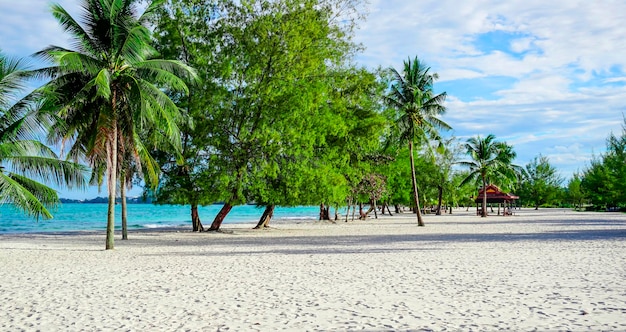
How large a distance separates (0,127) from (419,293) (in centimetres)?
1378

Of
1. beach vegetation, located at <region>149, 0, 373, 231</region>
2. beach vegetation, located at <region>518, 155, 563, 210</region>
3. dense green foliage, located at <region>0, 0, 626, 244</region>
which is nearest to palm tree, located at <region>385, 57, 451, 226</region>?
dense green foliage, located at <region>0, 0, 626, 244</region>

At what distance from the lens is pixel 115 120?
16.6m

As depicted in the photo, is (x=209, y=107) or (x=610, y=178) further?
(x=610, y=178)

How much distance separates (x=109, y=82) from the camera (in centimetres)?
1609

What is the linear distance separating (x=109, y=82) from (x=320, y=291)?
1055 cm

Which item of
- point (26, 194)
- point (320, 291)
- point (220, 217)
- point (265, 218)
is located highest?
point (26, 194)

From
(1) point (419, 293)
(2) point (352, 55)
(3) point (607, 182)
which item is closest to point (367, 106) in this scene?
(2) point (352, 55)

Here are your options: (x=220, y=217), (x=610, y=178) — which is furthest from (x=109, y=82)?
(x=610, y=178)

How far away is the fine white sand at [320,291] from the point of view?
6773 millimetres

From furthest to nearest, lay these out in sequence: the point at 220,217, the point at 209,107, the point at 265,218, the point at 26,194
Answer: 1. the point at 265,218
2. the point at 220,217
3. the point at 209,107
4. the point at 26,194

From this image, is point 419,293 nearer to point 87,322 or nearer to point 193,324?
point 193,324

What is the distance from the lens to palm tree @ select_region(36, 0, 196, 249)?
16.2 m

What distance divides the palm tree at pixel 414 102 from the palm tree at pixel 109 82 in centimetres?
1753

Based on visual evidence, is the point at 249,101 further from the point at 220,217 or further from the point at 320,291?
the point at 320,291
